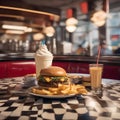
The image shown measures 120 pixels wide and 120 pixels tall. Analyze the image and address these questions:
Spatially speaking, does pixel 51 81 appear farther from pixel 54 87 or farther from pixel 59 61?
pixel 59 61

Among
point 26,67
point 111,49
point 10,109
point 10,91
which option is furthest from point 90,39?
point 10,109

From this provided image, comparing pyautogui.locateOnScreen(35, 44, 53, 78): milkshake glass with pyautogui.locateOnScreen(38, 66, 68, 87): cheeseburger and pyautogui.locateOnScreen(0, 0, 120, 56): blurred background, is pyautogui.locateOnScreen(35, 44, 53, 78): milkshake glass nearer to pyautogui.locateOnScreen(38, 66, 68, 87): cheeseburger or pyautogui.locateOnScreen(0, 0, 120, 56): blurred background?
pyautogui.locateOnScreen(38, 66, 68, 87): cheeseburger

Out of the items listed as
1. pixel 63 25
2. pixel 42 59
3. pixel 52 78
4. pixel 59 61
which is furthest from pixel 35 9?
pixel 52 78

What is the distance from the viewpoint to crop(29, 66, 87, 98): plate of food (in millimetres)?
1247

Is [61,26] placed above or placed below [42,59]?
above

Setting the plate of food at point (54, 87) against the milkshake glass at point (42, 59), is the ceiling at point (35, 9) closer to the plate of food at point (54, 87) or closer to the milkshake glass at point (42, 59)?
the milkshake glass at point (42, 59)

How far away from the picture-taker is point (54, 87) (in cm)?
132

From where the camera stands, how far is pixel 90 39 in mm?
6285

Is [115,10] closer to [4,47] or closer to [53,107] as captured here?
[4,47]

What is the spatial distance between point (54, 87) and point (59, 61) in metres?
2.56

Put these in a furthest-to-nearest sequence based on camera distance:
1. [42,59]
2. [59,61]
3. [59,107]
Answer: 1. [59,61]
2. [42,59]
3. [59,107]

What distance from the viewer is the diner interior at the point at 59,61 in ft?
3.61

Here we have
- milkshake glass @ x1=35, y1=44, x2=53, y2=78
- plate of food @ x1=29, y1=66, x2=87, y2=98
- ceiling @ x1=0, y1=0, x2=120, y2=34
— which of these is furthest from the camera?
ceiling @ x1=0, y1=0, x2=120, y2=34

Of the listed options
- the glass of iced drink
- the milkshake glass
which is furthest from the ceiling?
the glass of iced drink
